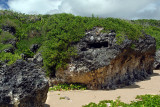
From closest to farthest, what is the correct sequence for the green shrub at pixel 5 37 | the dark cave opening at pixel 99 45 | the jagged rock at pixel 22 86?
the jagged rock at pixel 22 86
the dark cave opening at pixel 99 45
the green shrub at pixel 5 37

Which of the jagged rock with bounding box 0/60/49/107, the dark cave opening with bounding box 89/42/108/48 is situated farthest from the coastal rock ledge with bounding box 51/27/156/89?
the jagged rock with bounding box 0/60/49/107

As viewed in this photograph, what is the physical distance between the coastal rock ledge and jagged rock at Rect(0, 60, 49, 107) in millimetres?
5898

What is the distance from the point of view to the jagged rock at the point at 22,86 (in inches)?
257

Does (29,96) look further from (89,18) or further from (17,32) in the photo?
(17,32)

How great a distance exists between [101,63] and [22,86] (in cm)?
738

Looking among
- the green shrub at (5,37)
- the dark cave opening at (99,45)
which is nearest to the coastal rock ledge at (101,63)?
the dark cave opening at (99,45)

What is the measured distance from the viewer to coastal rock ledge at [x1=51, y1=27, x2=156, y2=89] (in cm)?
1305

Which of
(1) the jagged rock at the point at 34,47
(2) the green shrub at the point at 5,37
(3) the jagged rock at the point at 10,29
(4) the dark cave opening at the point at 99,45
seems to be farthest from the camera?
(3) the jagged rock at the point at 10,29

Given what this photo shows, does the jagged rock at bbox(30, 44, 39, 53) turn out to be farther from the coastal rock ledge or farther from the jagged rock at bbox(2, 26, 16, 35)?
the coastal rock ledge

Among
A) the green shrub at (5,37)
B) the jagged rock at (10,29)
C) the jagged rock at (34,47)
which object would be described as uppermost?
the jagged rock at (10,29)

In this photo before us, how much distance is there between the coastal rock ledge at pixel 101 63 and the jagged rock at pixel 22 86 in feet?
19.4

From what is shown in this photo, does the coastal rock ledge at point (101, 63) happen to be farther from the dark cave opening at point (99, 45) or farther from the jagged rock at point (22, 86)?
the jagged rock at point (22, 86)

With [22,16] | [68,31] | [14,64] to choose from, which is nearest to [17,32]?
[22,16]

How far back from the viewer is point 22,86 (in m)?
6.91
